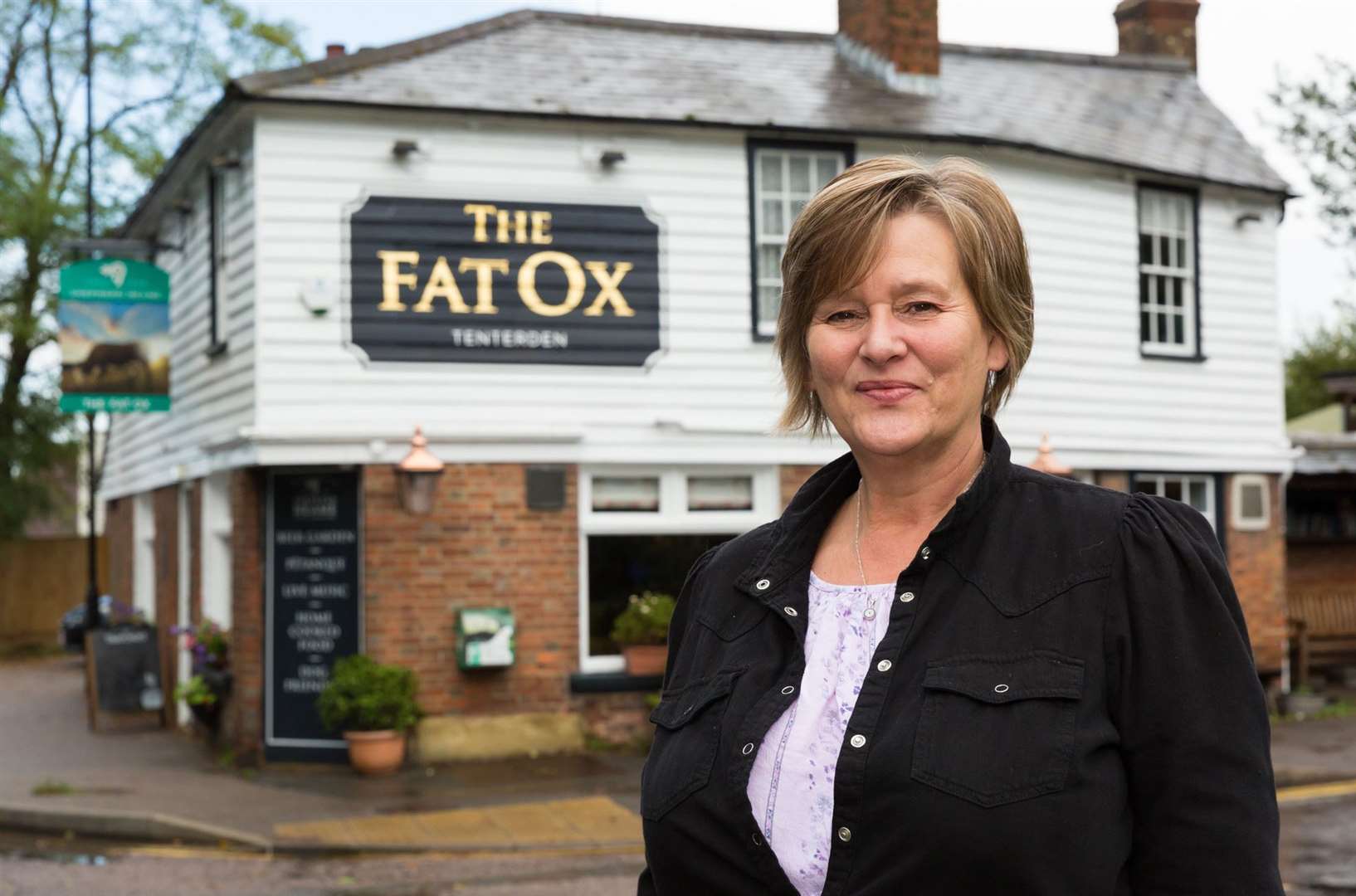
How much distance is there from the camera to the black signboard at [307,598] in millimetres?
12875

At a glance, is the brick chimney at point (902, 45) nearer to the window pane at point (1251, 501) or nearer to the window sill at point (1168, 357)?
the window sill at point (1168, 357)

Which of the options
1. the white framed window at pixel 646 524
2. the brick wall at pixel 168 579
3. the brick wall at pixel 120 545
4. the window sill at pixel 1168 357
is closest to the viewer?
the white framed window at pixel 646 524

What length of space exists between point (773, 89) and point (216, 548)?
285 inches

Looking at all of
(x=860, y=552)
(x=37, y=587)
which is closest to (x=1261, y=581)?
(x=860, y=552)

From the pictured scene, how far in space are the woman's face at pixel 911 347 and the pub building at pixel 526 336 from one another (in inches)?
376

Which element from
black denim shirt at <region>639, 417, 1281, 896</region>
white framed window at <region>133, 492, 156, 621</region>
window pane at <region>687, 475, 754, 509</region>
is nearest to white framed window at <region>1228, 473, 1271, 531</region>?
window pane at <region>687, 475, 754, 509</region>

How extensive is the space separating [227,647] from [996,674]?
13.2 meters

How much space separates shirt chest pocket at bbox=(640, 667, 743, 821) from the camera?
89.5 inches

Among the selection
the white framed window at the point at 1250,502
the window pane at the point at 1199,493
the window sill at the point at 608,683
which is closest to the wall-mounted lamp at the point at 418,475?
the window sill at the point at 608,683

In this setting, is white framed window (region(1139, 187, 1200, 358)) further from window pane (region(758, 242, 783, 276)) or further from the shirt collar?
the shirt collar

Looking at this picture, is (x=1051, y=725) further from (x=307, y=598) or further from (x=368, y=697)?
→ (x=307, y=598)

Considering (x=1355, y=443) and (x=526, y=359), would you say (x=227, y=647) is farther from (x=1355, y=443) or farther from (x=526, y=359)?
(x=1355, y=443)

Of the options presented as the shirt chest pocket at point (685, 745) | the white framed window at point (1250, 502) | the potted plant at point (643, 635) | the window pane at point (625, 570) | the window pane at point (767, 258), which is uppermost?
the window pane at point (767, 258)

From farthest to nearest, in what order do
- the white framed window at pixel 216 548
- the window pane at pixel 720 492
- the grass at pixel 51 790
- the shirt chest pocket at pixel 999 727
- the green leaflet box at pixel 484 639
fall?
the white framed window at pixel 216 548, the window pane at pixel 720 492, the green leaflet box at pixel 484 639, the grass at pixel 51 790, the shirt chest pocket at pixel 999 727
